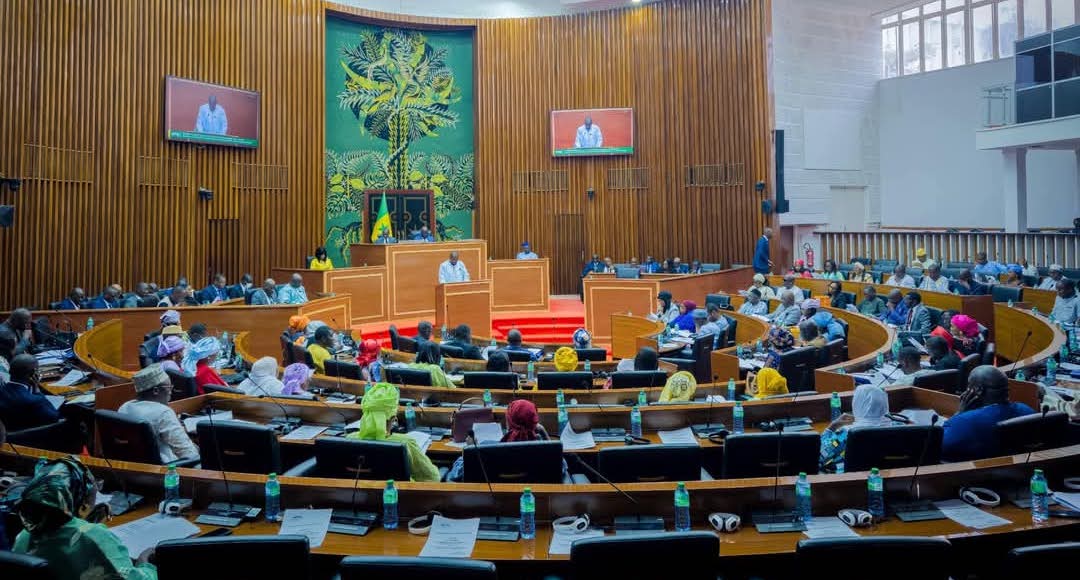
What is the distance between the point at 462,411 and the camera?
4.90 m

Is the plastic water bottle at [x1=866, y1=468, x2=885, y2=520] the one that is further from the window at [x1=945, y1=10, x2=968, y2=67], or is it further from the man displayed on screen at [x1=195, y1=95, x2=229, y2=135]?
the window at [x1=945, y1=10, x2=968, y2=67]

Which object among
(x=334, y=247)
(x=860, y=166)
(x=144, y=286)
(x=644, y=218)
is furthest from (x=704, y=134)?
(x=144, y=286)

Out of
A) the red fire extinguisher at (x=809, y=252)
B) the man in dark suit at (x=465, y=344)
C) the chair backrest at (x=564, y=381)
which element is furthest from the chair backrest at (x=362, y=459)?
the red fire extinguisher at (x=809, y=252)

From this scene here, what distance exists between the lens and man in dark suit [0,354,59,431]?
5.07 m

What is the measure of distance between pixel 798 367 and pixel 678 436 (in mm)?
2465

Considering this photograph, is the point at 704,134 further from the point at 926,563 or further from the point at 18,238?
the point at 926,563

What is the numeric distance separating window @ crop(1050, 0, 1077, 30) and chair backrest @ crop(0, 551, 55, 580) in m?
19.4

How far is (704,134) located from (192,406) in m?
13.8

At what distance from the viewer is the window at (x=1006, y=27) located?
1734 cm

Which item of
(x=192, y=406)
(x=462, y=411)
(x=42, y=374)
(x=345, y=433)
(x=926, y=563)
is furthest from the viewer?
(x=42, y=374)

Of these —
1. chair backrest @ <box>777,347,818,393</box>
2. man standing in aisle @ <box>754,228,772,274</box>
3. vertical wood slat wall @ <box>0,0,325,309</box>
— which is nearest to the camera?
chair backrest @ <box>777,347,818,393</box>

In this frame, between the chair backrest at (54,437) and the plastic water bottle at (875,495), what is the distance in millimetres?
4496

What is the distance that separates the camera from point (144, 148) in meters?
13.7

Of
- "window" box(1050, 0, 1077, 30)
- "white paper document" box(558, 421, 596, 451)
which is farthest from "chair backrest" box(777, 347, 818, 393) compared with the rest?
"window" box(1050, 0, 1077, 30)
